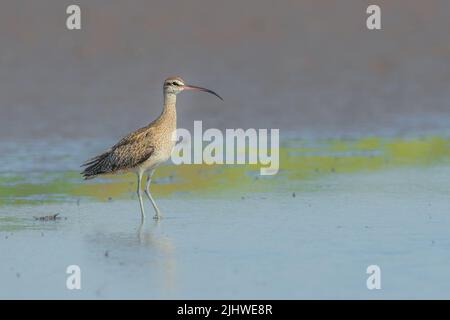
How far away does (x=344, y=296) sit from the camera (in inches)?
298

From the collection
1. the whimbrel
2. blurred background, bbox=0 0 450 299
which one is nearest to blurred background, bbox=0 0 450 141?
blurred background, bbox=0 0 450 299

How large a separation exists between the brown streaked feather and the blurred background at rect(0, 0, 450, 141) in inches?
148

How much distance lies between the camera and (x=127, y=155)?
11.0 metres

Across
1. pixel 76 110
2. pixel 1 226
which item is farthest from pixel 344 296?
pixel 76 110

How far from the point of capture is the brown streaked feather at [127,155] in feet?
36.0

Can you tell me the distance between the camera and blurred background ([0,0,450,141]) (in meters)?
16.0

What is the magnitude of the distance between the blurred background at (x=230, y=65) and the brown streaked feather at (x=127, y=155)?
375 centimetres

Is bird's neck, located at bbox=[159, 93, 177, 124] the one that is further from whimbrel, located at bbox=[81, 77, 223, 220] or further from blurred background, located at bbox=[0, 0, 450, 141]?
blurred background, located at bbox=[0, 0, 450, 141]

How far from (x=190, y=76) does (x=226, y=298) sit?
407 inches

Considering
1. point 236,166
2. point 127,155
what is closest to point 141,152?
point 127,155

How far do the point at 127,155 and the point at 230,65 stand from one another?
755 centimetres

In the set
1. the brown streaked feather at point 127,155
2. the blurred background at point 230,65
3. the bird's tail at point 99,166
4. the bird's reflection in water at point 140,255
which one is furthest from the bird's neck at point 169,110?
the blurred background at point 230,65

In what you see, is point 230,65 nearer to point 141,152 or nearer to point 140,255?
point 141,152

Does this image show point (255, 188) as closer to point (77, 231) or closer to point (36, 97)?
point (77, 231)
